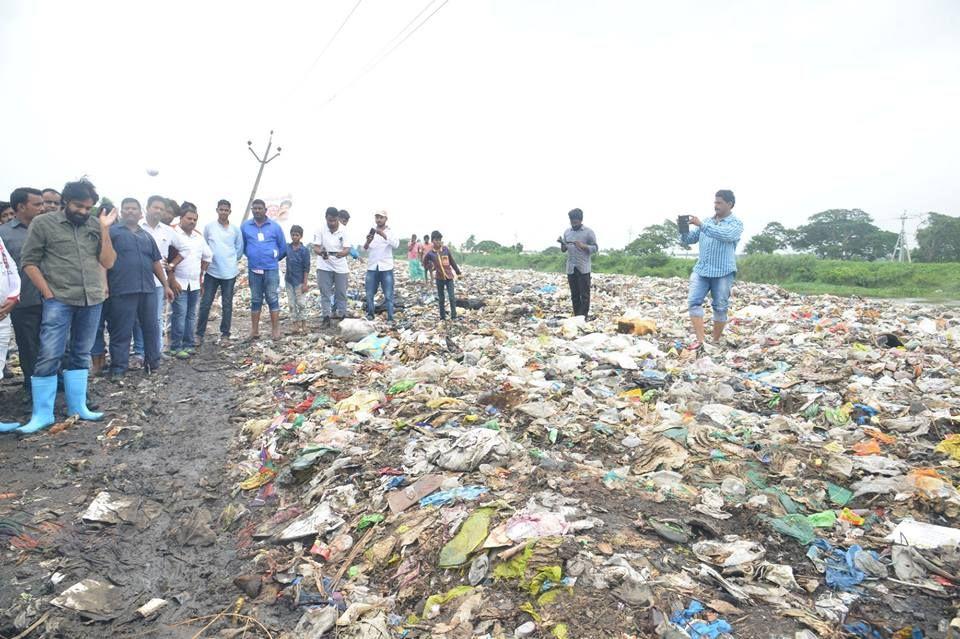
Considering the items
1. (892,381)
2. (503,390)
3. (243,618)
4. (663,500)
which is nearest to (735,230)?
(892,381)

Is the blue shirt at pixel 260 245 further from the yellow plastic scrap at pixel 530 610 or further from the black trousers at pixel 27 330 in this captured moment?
the yellow plastic scrap at pixel 530 610

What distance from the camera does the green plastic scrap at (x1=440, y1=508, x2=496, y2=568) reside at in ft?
6.91

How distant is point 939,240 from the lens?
29.7 m

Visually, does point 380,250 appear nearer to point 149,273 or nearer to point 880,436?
point 149,273

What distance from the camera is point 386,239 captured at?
7.38 meters

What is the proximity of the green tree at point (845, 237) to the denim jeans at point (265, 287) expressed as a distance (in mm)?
Answer: 41136

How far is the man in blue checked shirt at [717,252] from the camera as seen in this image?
17.5 feet

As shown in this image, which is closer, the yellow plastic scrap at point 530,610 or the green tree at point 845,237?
the yellow plastic scrap at point 530,610

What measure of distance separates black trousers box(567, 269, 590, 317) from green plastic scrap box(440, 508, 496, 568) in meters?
5.37

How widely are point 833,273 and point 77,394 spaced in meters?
23.9

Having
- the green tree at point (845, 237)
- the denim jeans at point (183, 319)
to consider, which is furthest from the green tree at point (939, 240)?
the denim jeans at point (183, 319)

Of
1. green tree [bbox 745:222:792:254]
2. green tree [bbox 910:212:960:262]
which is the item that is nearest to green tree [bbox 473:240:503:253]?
green tree [bbox 745:222:792:254]

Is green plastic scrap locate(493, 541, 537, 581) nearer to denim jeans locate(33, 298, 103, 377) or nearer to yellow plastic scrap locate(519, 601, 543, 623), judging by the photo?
yellow plastic scrap locate(519, 601, 543, 623)

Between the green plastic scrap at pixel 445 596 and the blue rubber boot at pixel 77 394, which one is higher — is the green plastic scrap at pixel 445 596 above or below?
below
